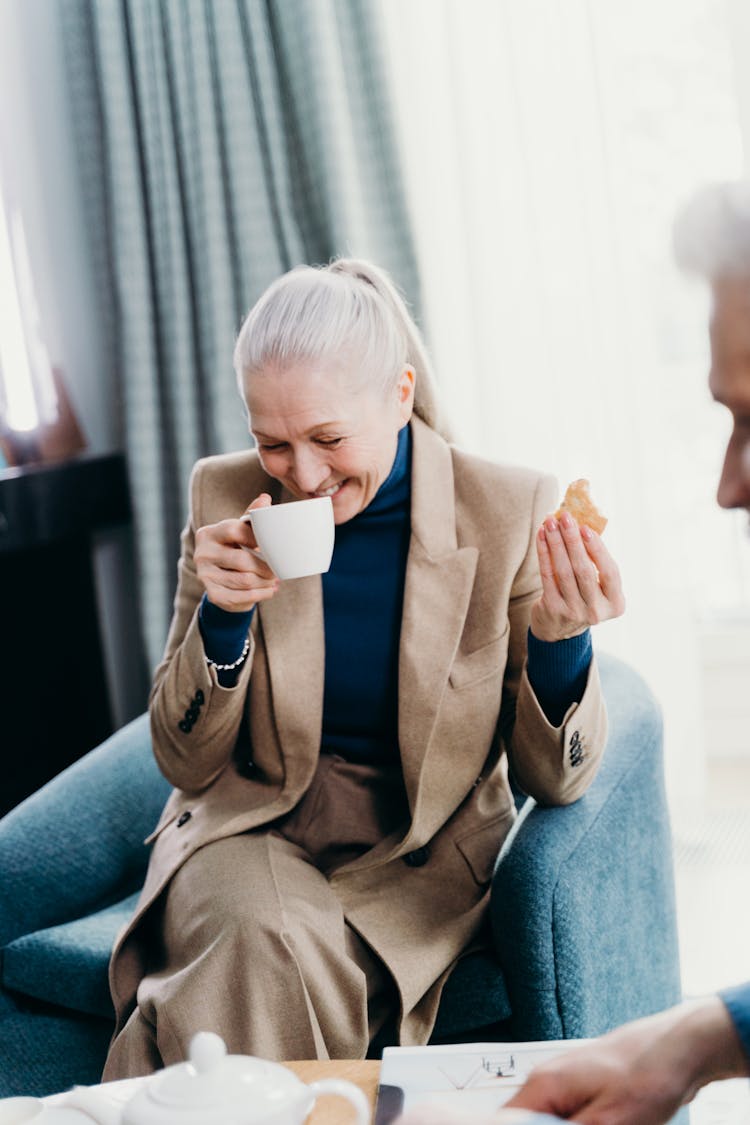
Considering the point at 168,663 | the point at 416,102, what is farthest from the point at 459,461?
the point at 416,102

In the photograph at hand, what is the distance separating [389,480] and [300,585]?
0.19m

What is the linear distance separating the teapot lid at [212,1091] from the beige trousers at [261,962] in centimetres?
55

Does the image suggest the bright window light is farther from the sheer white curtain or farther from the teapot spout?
the teapot spout

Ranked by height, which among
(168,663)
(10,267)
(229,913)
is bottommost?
(229,913)

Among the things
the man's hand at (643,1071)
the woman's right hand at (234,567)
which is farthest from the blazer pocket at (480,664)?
the man's hand at (643,1071)

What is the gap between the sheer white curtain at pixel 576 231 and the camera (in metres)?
2.84

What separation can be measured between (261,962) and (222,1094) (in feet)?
2.02

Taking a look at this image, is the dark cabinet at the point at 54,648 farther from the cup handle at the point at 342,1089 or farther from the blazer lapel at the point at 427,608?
the cup handle at the point at 342,1089

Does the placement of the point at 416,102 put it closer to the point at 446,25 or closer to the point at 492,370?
the point at 446,25

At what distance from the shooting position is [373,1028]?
1.58m

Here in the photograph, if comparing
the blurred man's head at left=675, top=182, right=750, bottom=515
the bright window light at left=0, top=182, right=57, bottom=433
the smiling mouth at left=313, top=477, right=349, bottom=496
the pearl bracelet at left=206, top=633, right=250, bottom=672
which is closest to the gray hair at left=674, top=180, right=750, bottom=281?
the blurred man's head at left=675, top=182, right=750, bottom=515

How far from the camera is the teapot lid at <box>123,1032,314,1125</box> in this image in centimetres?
89

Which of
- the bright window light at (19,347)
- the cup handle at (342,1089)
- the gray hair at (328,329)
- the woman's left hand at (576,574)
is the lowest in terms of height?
the cup handle at (342,1089)

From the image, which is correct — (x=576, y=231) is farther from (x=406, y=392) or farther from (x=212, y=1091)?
(x=212, y=1091)
